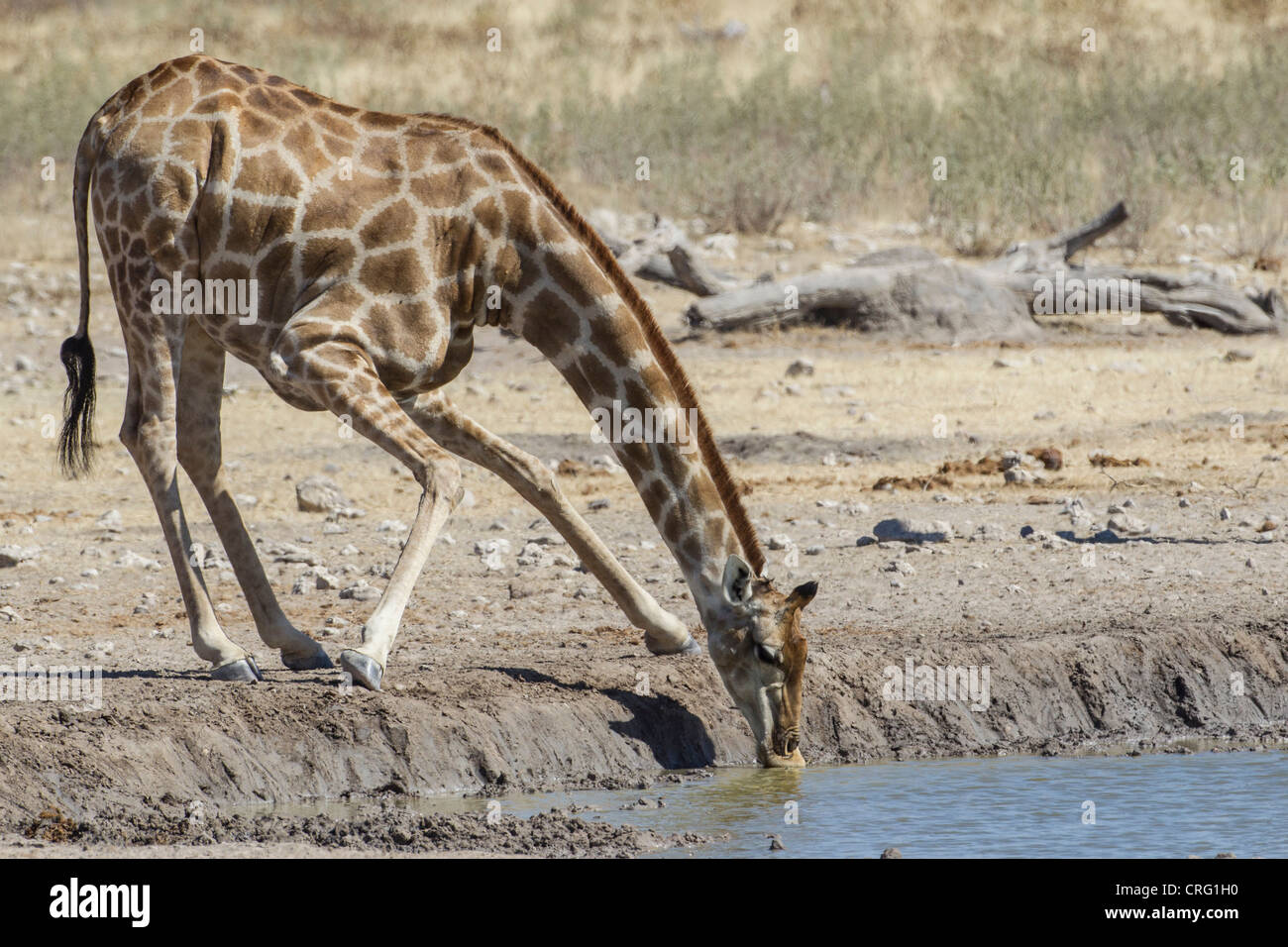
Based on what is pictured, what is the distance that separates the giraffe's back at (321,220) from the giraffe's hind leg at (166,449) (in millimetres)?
183

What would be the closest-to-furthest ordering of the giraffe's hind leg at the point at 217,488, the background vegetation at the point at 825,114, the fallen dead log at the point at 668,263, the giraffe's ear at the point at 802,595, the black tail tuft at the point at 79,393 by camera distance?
1. the giraffe's ear at the point at 802,595
2. the giraffe's hind leg at the point at 217,488
3. the black tail tuft at the point at 79,393
4. the fallen dead log at the point at 668,263
5. the background vegetation at the point at 825,114

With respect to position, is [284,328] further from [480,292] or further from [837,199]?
[837,199]

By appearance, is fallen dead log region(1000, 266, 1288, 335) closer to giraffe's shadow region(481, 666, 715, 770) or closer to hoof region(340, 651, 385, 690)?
giraffe's shadow region(481, 666, 715, 770)

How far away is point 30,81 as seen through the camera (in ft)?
83.2

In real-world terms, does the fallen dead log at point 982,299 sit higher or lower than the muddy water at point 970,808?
higher

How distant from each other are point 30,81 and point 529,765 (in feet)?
70.6

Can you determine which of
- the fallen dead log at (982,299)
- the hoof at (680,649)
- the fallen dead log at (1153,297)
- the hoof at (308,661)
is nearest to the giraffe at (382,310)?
the hoof at (308,661)

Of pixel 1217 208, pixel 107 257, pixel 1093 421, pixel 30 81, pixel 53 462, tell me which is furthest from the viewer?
pixel 30 81

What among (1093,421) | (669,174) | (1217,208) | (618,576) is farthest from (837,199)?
(618,576)

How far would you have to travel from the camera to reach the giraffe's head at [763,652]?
6.37 meters

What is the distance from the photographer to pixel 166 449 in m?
6.98

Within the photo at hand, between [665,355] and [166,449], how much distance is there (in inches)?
78.6

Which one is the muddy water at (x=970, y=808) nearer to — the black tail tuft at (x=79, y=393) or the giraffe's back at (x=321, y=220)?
the giraffe's back at (x=321, y=220)

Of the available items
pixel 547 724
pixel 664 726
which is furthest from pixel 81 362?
pixel 664 726
